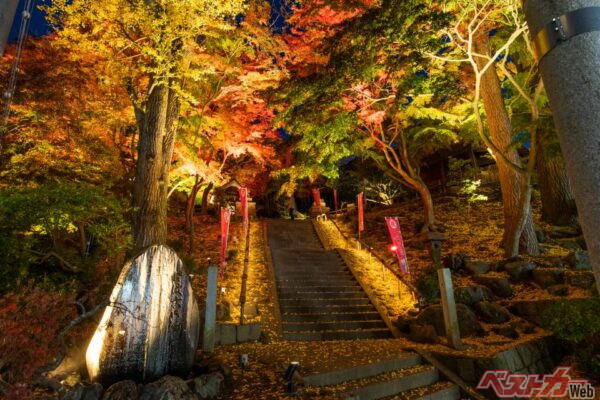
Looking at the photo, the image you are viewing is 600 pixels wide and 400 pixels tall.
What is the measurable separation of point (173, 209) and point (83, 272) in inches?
645

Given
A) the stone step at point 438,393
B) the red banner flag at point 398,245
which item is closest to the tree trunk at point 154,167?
the stone step at point 438,393

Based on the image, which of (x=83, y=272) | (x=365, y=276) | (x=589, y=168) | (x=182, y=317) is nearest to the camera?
(x=589, y=168)

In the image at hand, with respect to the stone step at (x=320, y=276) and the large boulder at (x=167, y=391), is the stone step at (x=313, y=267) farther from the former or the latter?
the large boulder at (x=167, y=391)

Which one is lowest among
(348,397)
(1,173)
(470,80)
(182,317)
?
(348,397)

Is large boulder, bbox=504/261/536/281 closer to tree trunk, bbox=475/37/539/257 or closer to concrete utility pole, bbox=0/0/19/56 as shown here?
tree trunk, bbox=475/37/539/257

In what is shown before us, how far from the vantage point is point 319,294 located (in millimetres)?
11047

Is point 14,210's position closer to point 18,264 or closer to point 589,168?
point 18,264

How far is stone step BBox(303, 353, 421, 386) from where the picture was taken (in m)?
5.50

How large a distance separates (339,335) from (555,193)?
1172 cm

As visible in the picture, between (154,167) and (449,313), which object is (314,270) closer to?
(449,313)

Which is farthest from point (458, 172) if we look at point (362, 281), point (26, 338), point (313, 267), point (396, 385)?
point (26, 338)

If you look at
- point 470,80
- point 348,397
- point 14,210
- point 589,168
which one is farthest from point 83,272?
point 470,80

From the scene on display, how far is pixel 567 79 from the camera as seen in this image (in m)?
1.97

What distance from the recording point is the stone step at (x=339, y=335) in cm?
862
